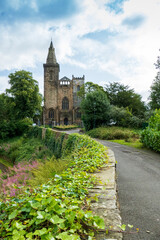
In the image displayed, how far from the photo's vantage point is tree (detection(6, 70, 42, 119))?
32.7 m

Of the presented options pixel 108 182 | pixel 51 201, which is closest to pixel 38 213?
pixel 51 201

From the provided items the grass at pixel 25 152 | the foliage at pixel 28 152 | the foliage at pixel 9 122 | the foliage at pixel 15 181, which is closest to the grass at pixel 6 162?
the grass at pixel 25 152

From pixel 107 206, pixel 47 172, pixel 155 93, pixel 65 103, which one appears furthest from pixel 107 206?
pixel 65 103

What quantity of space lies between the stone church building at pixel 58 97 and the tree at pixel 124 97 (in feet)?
50.7

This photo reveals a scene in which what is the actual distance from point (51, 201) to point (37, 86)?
3596cm

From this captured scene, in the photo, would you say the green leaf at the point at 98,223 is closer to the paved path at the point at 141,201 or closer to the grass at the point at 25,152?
the paved path at the point at 141,201

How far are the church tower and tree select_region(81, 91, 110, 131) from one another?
25.3m

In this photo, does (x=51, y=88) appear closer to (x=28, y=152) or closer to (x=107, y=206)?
(x=28, y=152)

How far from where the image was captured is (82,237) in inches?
60.8

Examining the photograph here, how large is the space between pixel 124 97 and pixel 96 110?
13.2 meters

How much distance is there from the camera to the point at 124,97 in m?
35.7

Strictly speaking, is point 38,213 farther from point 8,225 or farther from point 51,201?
point 8,225

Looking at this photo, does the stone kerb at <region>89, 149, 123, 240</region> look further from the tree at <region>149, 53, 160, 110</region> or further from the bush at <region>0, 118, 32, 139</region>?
the tree at <region>149, 53, 160, 110</region>

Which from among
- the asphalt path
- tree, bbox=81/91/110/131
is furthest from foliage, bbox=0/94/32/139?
the asphalt path
